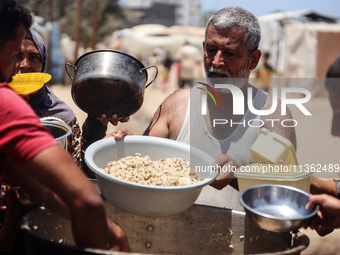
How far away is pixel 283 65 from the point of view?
15180mm

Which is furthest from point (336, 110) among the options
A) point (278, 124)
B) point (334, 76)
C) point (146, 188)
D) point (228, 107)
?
point (146, 188)

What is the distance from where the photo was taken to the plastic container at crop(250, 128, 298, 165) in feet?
6.20

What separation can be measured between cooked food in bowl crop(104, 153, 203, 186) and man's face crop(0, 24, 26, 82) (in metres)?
0.73

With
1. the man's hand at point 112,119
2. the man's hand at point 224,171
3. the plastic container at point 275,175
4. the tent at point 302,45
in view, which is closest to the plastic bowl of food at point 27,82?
the man's hand at point 112,119

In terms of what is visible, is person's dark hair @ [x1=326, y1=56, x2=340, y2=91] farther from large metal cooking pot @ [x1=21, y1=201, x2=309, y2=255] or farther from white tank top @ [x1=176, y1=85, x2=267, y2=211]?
large metal cooking pot @ [x1=21, y1=201, x2=309, y2=255]

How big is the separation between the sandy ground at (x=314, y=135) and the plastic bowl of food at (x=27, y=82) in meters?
1.85

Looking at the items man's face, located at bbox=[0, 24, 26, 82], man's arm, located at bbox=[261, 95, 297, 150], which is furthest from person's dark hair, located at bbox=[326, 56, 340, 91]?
man's face, located at bbox=[0, 24, 26, 82]

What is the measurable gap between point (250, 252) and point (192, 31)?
2454cm

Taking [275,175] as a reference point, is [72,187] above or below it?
above

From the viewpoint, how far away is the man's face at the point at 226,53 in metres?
2.51

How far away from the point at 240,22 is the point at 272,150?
1.00 m

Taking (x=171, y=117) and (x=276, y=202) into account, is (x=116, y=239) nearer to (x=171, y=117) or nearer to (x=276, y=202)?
(x=276, y=202)

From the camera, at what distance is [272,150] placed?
1901 mm

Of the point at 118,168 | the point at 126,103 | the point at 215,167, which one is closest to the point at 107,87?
the point at 126,103
